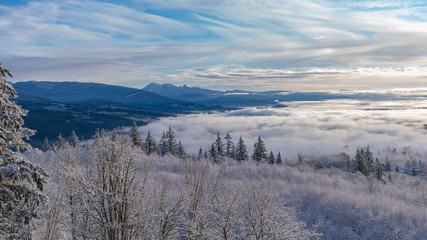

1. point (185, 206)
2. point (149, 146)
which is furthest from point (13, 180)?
point (149, 146)

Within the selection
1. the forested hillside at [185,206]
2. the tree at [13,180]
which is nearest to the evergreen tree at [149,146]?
the forested hillside at [185,206]

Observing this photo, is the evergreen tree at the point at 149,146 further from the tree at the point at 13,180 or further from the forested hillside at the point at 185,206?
the tree at the point at 13,180

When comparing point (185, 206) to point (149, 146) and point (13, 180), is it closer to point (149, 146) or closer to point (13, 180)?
point (13, 180)

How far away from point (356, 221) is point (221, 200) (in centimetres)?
3140

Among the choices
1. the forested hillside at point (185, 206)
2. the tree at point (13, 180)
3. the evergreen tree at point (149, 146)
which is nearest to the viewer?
the tree at point (13, 180)

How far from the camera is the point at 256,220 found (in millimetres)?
24359

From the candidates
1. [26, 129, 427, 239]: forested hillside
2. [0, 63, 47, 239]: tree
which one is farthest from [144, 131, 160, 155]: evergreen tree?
[0, 63, 47, 239]: tree

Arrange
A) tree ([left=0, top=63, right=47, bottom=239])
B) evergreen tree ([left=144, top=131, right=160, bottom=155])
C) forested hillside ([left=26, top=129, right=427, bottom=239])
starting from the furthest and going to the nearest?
1. evergreen tree ([left=144, top=131, right=160, bottom=155])
2. forested hillside ([left=26, top=129, right=427, bottom=239])
3. tree ([left=0, top=63, right=47, bottom=239])

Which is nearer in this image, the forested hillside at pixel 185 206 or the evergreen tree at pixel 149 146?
the forested hillside at pixel 185 206

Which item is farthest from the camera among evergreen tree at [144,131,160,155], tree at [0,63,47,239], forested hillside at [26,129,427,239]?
evergreen tree at [144,131,160,155]

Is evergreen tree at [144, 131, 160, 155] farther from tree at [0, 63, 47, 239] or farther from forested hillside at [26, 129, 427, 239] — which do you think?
tree at [0, 63, 47, 239]

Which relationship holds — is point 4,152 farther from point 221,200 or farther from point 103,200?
point 221,200

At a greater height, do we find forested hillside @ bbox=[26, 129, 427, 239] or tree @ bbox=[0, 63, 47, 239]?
tree @ bbox=[0, 63, 47, 239]

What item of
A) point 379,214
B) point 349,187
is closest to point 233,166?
point 349,187
